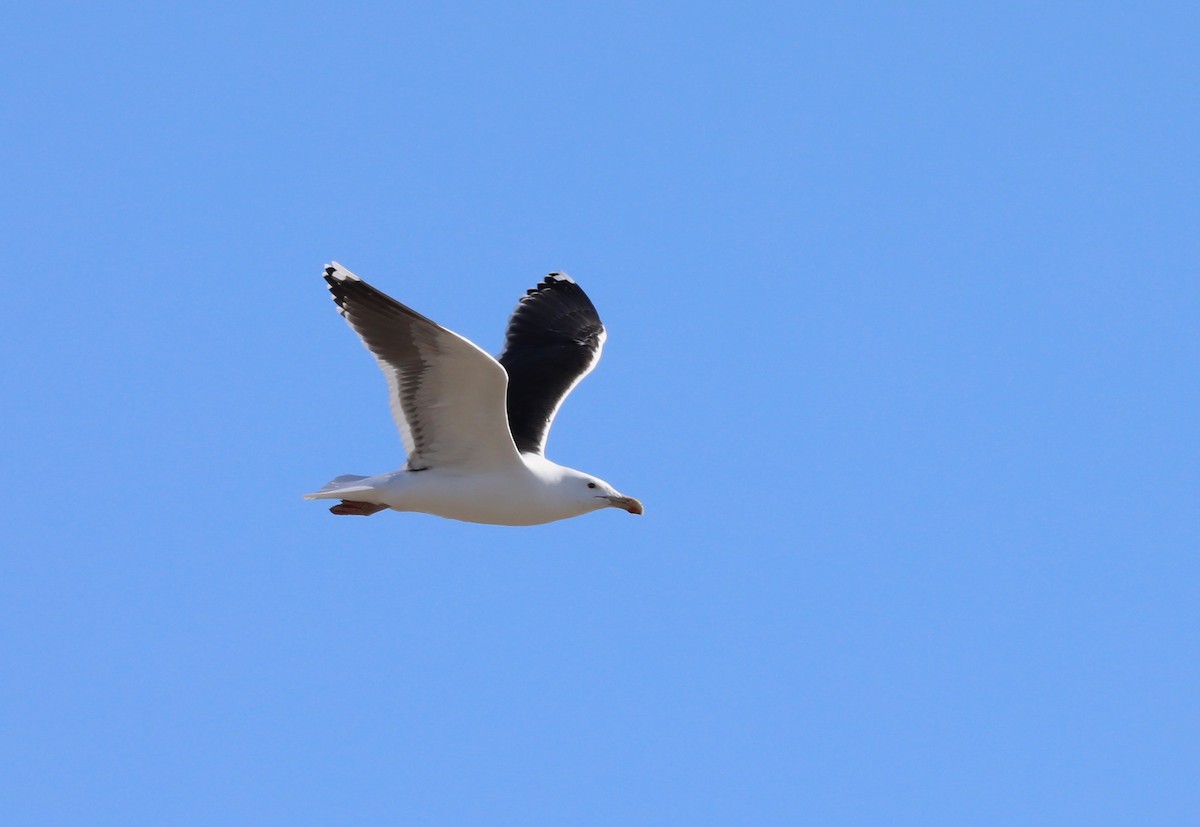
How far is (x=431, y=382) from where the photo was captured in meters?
10.2

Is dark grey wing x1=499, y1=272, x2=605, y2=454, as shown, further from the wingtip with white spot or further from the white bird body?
the wingtip with white spot

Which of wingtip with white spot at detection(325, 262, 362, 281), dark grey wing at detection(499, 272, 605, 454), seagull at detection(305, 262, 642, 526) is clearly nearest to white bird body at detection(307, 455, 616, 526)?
seagull at detection(305, 262, 642, 526)

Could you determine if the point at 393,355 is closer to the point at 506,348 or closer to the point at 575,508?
the point at 575,508

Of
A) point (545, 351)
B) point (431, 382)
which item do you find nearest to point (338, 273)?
point (431, 382)

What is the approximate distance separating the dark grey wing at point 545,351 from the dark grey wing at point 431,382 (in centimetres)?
114

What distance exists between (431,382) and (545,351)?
11.4 ft

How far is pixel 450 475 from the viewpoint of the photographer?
10.7 metres

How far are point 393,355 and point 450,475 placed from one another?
1000 mm

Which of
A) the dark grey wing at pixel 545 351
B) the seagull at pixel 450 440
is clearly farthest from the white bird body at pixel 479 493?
the dark grey wing at pixel 545 351

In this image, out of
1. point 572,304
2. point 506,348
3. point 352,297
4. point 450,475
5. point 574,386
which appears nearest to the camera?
point 352,297

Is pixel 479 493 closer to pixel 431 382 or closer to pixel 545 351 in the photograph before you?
pixel 431 382

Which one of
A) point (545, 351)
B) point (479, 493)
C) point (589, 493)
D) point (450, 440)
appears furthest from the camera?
point (545, 351)

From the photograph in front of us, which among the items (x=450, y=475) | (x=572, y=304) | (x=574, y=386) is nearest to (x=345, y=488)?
(x=450, y=475)

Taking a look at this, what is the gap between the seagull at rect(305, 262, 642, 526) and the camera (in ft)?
32.8
